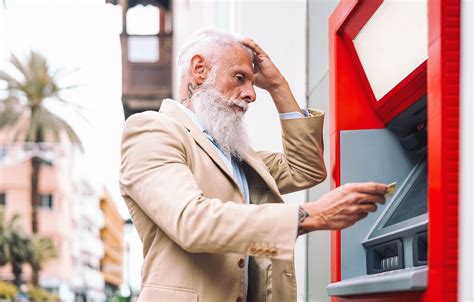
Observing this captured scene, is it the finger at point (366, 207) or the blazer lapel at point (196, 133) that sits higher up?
the blazer lapel at point (196, 133)

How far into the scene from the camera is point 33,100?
29.8 m

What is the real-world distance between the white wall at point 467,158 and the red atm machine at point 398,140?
3cm

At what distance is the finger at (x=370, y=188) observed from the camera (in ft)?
7.40

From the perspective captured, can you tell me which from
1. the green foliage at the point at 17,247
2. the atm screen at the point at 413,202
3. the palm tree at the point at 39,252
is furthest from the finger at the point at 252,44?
the green foliage at the point at 17,247

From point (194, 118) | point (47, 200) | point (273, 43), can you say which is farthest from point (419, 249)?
point (47, 200)

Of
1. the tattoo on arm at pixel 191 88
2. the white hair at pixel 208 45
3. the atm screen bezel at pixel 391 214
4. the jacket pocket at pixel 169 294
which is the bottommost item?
the jacket pocket at pixel 169 294

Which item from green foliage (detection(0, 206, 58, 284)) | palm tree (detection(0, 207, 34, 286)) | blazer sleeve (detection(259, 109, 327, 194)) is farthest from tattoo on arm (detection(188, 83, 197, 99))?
palm tree (detection(0, 207, 34, 286))

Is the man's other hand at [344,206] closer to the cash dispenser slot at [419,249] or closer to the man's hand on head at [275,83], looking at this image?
the cash dispenser slot at [419,249]

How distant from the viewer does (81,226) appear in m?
63.3

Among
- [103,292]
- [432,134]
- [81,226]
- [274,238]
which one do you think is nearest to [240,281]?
[274,238]

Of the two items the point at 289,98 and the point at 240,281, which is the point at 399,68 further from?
the point at 240,281

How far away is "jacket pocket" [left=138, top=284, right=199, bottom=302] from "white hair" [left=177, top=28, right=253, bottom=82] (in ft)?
2.20

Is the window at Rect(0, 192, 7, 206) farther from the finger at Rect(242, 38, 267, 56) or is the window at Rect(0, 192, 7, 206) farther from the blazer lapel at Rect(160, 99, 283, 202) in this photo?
the blazer lapel at Rect(160, 99, 283, 202)

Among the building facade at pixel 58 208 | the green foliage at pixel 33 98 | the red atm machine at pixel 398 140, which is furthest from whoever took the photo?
the building facade at pixel 58 208
